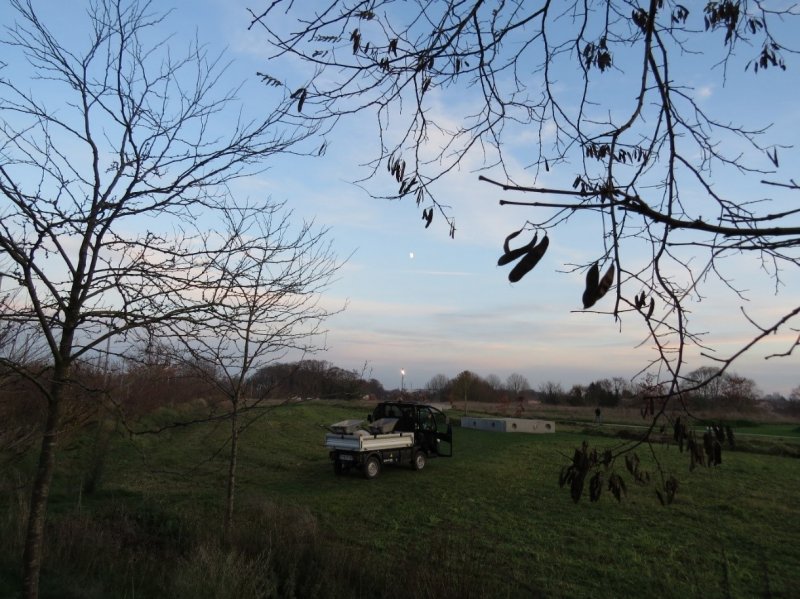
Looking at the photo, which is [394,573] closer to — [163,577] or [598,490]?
[163,577]

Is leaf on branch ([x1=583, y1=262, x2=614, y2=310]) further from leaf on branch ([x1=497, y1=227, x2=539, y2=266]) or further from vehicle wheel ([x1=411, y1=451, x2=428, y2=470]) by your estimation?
vehicle wheel ([x1=411, y1=451, x2=428, y2=470])

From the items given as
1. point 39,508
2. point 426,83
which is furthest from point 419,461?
point 426,83

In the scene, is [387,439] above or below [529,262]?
below

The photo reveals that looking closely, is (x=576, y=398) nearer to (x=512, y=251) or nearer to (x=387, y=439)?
(x=387, y=439)

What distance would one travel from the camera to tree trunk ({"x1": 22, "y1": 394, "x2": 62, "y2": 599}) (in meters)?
3.68

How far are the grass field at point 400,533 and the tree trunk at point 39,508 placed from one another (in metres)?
0.73

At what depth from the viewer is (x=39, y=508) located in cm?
381

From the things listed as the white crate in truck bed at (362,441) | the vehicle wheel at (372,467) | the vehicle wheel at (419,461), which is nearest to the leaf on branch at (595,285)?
the white crate in truck bed at (362,441)

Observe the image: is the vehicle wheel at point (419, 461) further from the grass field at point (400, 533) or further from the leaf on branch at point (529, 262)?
the leaf on branch at point (529, 262)

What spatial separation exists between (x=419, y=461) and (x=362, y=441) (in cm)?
301

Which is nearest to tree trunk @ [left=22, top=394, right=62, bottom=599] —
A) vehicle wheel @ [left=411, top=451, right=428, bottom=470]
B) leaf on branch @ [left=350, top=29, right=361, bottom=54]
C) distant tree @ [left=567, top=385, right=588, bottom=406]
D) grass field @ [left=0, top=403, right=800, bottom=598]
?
grass field @ [left=0, top=403, right=800, bottom=598]

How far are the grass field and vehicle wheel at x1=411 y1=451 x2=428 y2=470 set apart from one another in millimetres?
340

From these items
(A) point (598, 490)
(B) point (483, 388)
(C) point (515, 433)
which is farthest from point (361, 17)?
(B) point (483, 388)

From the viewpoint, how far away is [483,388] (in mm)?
90000
